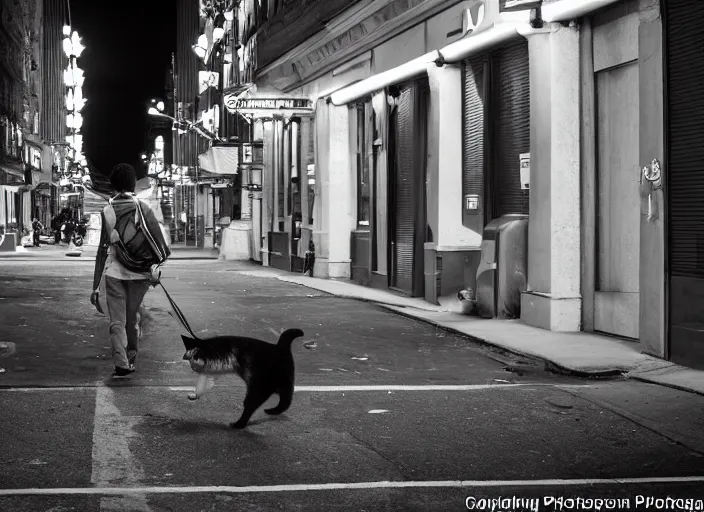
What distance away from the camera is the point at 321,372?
1015 cm

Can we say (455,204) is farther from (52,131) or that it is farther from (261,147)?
(52,131)

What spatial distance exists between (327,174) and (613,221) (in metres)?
12.3

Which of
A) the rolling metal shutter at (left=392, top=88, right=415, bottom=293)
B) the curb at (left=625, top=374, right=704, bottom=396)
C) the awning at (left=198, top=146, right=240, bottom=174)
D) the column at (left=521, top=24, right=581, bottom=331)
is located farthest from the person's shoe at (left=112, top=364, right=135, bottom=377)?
the awning at (left=198, top=146, right=240, bottom=174)

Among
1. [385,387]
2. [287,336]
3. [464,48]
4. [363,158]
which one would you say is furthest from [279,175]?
[287,336]

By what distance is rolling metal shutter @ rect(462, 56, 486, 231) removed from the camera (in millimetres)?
16359

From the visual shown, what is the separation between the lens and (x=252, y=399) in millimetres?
7129

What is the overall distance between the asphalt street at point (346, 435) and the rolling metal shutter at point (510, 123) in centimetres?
353

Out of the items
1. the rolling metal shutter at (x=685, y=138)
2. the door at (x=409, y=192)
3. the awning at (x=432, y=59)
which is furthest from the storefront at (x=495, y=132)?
the rolling metal shutter at (x=685, y=138)

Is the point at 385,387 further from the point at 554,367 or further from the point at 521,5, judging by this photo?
the point at 521,5

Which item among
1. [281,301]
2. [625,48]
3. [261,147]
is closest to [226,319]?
[281,301]

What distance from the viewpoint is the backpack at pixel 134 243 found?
947 cm

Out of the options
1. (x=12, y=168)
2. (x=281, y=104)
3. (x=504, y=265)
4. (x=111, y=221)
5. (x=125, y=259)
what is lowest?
(x=504, y=265)

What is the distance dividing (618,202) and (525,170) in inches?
76.0

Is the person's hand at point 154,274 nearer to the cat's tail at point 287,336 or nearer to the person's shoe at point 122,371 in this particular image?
the person's shoe at point 122,371
